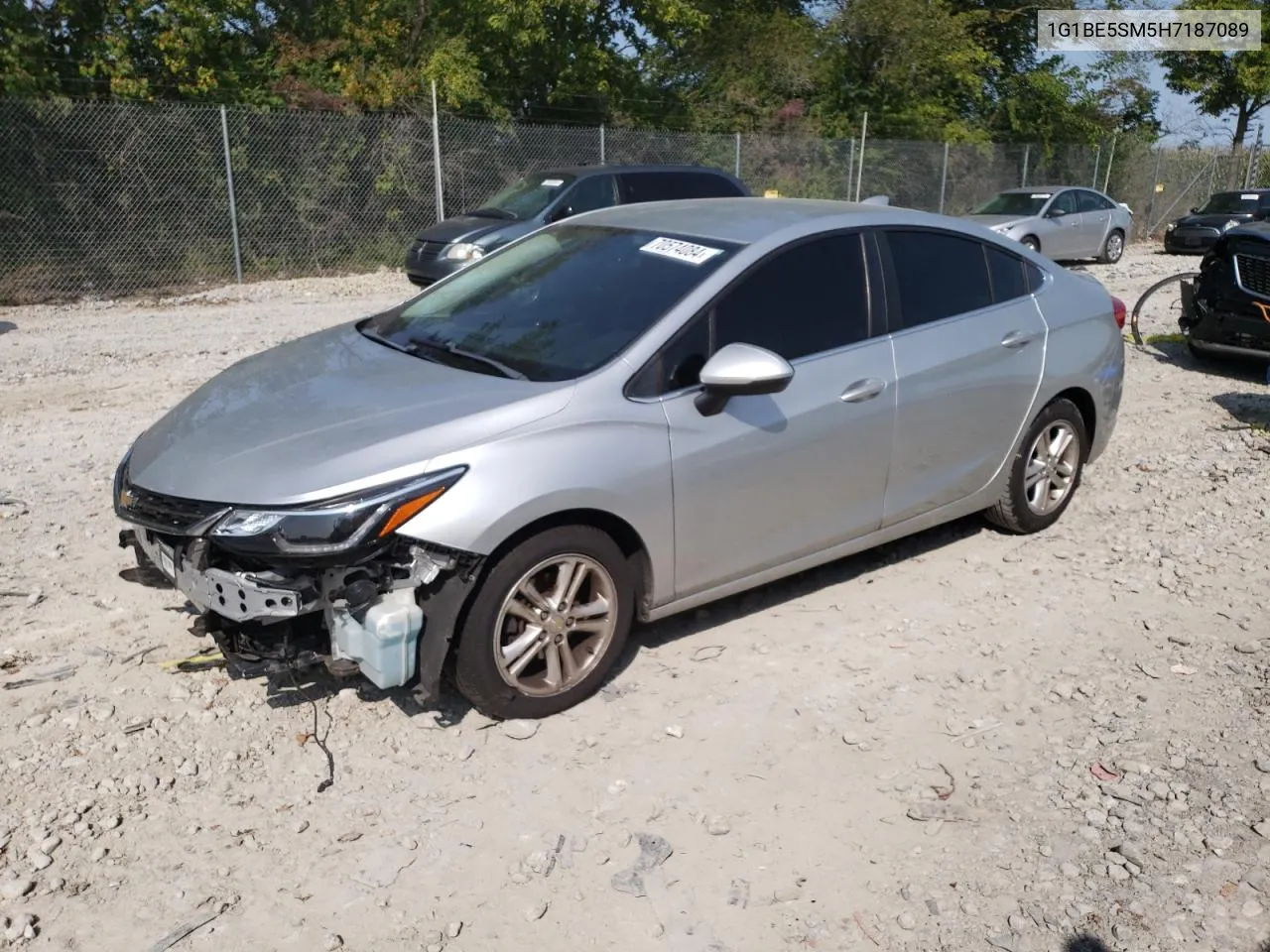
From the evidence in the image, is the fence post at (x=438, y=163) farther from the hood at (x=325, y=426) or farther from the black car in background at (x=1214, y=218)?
the black car in background at (x=1214, y=218)

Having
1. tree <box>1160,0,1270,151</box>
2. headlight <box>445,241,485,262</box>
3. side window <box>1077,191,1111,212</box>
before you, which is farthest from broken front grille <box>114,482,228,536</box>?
tree <box>1160,0,1270,151</box>

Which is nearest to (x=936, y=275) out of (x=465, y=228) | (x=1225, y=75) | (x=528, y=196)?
(x=465, y=228)

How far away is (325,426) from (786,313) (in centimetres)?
185

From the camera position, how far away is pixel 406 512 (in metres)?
3.50

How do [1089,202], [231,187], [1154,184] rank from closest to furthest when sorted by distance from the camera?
[231,187]
[1089,202]
[1154,184]

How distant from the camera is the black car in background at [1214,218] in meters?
22.5

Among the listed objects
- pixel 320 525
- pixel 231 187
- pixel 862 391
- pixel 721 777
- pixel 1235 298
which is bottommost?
pixel 721 777

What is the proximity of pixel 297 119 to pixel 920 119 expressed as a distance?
16321 mm

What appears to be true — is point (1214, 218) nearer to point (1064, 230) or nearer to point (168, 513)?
point (1064, 230)

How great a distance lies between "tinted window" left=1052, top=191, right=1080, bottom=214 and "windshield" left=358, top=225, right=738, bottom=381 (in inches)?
688

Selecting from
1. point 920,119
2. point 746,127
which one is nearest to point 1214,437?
point 746,127

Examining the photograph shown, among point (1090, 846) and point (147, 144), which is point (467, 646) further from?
point (147, 144)

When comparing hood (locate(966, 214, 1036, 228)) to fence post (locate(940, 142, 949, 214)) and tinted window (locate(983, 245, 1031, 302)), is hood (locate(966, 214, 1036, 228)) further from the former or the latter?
tinted window (locate(983, 245, 1031, 302))

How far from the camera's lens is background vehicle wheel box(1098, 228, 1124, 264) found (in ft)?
70.8
